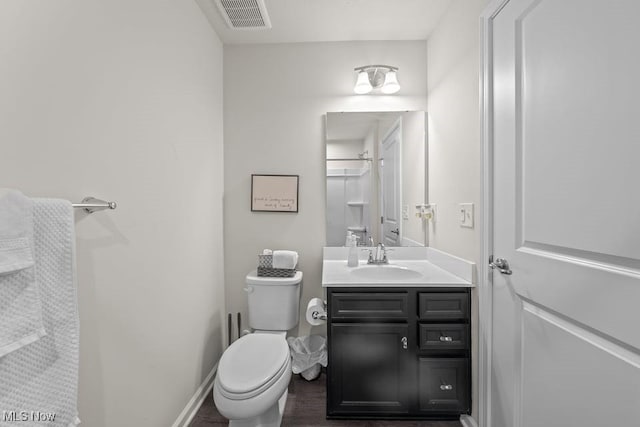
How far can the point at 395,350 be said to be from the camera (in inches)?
63.1

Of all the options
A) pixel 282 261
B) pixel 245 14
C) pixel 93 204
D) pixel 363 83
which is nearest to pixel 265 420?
pixel 282 261

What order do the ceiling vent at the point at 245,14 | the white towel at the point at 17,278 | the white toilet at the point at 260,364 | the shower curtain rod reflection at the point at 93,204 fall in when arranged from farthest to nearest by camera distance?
the ceiling vent at the point at 245,14
the white toilet at the point at 260,364
the shower curtain rod reflection at the point at 93,204
the white towel at the point at 17,278

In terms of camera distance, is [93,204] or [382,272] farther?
[382,272]

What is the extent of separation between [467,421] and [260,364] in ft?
3.79

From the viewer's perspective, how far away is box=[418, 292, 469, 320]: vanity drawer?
5.19 ft

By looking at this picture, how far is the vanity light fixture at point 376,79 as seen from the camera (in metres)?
2.14

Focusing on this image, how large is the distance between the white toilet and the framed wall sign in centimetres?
54

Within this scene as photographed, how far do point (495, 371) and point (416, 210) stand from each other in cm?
113

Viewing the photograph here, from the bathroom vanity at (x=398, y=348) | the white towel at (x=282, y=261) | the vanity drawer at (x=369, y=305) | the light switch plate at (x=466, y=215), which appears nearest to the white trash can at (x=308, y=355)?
the bathroom vanity at (x=398, y=348)

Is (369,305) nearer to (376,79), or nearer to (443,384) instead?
(443,384)

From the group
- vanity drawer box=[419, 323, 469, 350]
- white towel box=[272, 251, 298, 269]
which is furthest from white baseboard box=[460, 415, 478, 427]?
white towel box=[272, 251, 298, 269]

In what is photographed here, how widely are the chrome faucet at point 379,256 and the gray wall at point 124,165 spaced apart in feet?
3.77

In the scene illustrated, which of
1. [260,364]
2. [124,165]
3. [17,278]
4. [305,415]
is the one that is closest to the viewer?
[17,278]

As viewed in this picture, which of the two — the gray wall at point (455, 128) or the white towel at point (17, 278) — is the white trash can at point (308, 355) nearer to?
the gray wall at point (455, 128)
